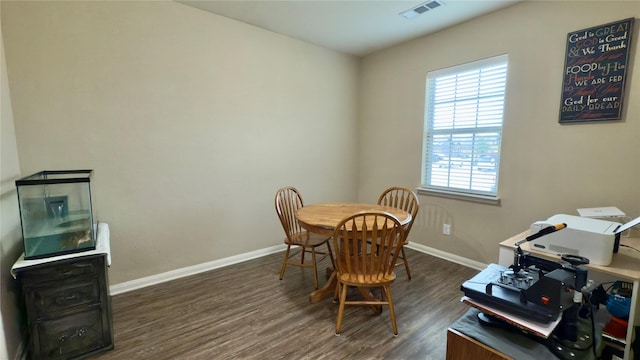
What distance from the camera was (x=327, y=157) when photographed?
3930mm

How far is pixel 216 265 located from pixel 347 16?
9.61ft

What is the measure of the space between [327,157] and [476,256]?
2150 millimetres

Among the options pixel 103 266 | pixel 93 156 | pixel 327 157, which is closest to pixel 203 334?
pixel 103 266

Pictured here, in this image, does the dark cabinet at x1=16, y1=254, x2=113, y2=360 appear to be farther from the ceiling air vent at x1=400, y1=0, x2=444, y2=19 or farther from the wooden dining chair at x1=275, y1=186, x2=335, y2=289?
the ceiling air vent at x1=400, y1=0, x2=444, y2=19

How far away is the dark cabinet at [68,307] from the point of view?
5.15 feet

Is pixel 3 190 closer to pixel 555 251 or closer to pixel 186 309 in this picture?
pixel 186 309

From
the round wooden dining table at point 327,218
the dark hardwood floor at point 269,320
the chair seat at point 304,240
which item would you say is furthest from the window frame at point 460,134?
the chair seat at point 304,240

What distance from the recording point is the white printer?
Result: 153 centimetres

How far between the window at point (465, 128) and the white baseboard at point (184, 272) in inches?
86.2

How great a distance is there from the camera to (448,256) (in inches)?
129

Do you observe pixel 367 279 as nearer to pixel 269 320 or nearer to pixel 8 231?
pixel 269 320

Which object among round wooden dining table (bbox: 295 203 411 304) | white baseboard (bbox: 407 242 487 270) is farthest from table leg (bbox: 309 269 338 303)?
white baseboard (bbox: 407 242 487 270)

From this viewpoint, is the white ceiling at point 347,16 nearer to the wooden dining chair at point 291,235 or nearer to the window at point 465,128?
the window at point 465,128

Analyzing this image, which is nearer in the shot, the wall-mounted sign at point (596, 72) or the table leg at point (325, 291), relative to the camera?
the wall-mounted sign at point (596, 72)
